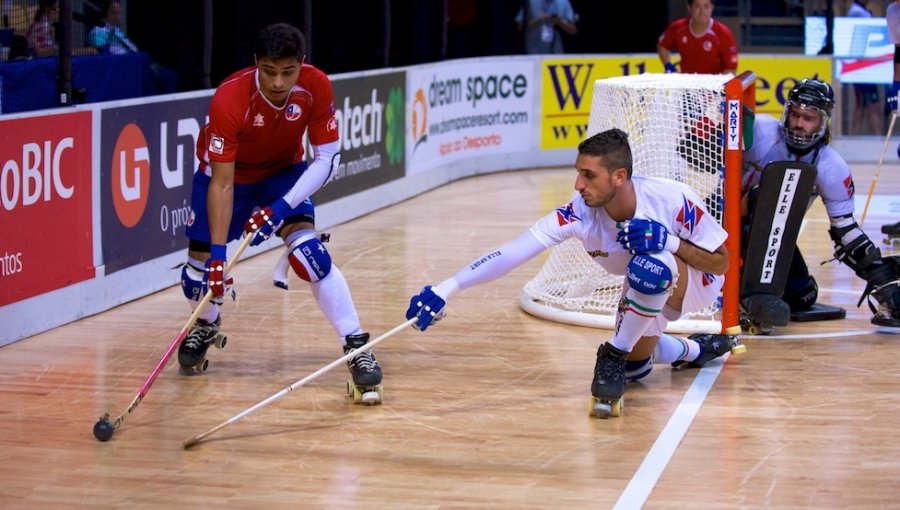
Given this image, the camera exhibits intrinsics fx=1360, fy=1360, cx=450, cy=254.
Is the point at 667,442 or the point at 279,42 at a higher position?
the point at 279,42

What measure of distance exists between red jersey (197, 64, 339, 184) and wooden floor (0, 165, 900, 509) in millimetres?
1097

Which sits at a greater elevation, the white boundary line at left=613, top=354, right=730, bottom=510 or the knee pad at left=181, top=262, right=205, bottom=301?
the knee pad at left=181, top=262, right=205, bottom=301

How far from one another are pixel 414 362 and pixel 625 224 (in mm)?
1672

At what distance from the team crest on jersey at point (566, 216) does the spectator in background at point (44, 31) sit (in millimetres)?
3808

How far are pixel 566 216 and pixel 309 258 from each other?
119 cm

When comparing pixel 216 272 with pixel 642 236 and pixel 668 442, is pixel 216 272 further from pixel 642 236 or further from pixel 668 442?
pixel 668 442

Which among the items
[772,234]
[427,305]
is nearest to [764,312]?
[772,234]

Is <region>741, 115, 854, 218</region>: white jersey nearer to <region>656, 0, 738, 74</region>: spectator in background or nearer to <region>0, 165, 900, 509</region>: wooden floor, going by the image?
<region>0, 165, 900, 509</region>: wooden floor

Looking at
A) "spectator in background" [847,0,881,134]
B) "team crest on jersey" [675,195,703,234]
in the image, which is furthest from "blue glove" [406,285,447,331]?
"spectator in background" [847,0,881,134]

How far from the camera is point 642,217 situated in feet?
18.9

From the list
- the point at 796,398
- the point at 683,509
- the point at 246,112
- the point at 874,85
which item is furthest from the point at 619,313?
the point at 874,85

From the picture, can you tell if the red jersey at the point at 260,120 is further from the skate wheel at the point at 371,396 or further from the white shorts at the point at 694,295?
the white shorts at the point at 694,295

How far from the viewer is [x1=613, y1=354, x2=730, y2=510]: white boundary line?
4.81 m

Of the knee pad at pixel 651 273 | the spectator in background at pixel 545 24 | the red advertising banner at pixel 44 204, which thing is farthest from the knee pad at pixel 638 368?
the spectator in background at pixel 545 24
